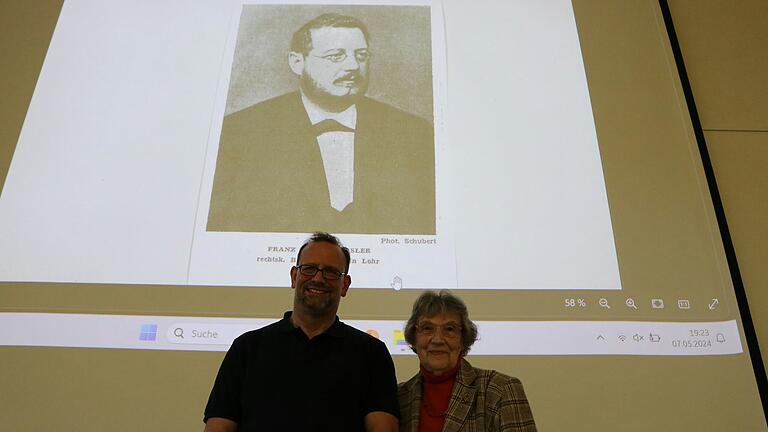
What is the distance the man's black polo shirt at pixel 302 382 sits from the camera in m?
1.19

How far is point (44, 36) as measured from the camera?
7.98ft

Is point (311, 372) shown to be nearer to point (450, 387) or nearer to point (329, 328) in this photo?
point (329, 328)

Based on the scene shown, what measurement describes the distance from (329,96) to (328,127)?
138 mm

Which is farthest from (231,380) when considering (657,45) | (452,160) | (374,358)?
(657,45)

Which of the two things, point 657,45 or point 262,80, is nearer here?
point 262,80

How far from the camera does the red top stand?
4.21 ft

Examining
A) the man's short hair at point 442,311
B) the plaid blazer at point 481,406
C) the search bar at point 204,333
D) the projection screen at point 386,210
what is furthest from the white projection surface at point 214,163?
the plaid blazer at point 481,406

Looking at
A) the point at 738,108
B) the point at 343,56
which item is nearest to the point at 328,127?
the point at 343,56

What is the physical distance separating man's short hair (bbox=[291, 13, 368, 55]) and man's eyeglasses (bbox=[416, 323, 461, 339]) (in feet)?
4.67

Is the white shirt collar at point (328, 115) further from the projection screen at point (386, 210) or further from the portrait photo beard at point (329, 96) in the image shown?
the projection screen at point (386, 210)

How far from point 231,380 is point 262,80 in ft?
4.53

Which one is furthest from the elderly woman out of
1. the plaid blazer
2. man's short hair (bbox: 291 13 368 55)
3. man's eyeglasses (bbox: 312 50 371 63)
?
man's short hair (bbox: 291 13 368 55)

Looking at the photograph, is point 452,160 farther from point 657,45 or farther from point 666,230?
point 657,45

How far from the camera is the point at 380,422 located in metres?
1.22
